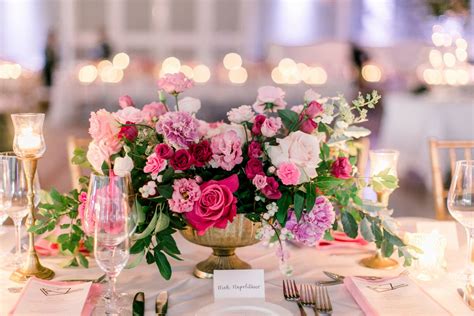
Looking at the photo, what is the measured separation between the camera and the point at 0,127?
6.80 metres

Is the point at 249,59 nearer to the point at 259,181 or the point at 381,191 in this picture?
the point at 381,191

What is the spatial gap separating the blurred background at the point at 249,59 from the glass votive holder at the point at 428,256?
3.06m

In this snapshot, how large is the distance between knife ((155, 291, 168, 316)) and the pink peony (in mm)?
294

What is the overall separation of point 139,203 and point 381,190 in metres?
0.59

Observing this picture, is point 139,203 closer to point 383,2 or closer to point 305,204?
point 305,204

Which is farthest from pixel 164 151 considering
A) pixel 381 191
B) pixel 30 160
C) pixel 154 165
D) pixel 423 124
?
pixel 423 124

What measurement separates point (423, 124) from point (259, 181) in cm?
422

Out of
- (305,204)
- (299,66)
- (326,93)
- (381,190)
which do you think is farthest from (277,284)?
(299,66)

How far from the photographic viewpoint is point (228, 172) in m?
1.51

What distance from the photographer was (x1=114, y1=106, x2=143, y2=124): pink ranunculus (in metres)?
1.56

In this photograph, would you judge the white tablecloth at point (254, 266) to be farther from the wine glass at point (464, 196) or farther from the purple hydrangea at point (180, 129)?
the purple hydrangea at point (180, 129)

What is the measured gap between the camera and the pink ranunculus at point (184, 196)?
4.70 ft

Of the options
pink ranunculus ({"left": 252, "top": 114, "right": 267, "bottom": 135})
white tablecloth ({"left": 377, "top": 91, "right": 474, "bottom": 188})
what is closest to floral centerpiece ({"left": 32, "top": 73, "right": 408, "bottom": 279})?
pink ranunculus ({"left": 252, "top": 114, "right": 267, "bottom": 135})

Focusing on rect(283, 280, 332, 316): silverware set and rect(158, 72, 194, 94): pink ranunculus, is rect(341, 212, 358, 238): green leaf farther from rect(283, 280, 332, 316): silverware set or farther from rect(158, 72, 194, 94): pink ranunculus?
rect(158, 72, 194, 94): pink ranunculus
